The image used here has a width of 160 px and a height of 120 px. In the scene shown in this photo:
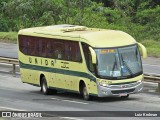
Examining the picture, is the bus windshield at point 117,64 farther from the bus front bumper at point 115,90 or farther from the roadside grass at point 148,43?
the roadside grass at point 148,43

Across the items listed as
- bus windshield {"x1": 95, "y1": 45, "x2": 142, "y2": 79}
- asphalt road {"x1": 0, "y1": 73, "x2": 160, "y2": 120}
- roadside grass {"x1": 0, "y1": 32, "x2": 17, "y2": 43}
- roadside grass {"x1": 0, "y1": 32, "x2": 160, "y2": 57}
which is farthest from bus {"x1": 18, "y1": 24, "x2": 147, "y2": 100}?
roadside grass {"x1": 0, "y1": 32, "x2": 17, "y2": 43}

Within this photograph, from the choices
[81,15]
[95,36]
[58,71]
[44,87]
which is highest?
[95,36]

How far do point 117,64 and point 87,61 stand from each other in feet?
4.07

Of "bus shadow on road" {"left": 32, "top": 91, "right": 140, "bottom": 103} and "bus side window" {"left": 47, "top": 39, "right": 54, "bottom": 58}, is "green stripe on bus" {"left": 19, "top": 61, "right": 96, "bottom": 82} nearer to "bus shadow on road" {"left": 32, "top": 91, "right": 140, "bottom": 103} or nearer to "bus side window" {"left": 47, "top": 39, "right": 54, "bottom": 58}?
"bus side window" {"left": 47, "top": 39, "right": 54, "bottom": 58}

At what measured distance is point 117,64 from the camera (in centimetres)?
2414

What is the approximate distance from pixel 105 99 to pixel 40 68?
4.02 m

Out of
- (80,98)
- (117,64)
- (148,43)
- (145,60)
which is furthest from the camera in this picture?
(148,43)

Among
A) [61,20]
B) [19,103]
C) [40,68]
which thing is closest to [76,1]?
[61,20]

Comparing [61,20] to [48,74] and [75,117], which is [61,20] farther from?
[75,117]

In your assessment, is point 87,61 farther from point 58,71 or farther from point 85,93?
point 58,71

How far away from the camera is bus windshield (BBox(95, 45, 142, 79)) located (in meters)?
24.0

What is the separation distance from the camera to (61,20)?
4938 cm

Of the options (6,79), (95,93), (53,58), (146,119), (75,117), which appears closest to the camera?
(146,119)

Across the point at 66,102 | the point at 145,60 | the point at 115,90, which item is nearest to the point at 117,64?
the point at 115,90
